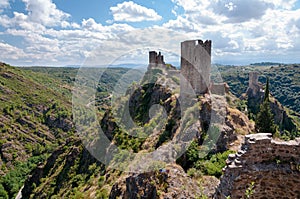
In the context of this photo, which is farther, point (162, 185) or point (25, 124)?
point (25, 124)

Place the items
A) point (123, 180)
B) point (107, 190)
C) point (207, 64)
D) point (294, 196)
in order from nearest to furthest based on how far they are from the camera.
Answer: point (294, 196) < point (123, 180) < point (107, 190) < point (207, 64)

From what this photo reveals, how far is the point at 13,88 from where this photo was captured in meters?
108

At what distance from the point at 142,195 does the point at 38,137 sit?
278 ft

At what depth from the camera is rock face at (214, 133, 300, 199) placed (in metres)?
7.57

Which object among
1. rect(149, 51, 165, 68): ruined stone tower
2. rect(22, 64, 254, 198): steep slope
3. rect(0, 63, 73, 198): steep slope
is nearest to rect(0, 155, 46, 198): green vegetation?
rect(0, 63, 73, 198): steep slope

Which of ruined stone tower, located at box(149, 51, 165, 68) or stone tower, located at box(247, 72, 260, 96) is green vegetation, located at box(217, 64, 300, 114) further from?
ruined stone tower, located at box(149, 51, 165, 68)

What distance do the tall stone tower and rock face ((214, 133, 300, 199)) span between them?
15.4 meters

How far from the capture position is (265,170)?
7.56 metres

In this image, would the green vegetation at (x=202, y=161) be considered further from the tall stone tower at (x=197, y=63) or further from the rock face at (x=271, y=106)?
the rock face at (x=271, y=106)

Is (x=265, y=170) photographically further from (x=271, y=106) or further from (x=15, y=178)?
(x=15, y=178)

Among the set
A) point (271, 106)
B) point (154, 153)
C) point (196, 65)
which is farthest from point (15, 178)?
point (271, 106)

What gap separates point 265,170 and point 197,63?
1622 cm

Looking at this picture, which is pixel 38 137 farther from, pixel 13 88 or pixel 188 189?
pixel 188 189

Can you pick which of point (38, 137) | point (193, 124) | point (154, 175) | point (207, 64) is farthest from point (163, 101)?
point (38, 137)
